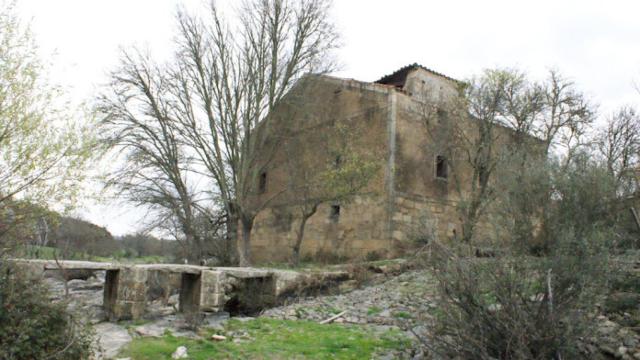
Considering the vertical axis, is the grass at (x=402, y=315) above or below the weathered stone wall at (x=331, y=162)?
below

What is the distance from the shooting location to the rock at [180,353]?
6961mm

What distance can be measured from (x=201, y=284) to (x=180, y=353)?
334 centimetres

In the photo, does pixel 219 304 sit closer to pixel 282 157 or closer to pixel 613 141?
pixel 282 157

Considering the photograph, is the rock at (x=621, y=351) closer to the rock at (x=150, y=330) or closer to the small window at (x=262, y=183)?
the rock at (x=150, y=330)

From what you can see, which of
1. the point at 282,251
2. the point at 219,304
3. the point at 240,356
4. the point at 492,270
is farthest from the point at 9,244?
the point at 282,251

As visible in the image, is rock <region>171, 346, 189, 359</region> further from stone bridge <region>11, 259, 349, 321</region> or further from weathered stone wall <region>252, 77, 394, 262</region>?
weathered stone wall <region>252, 77, 394, 262</region>

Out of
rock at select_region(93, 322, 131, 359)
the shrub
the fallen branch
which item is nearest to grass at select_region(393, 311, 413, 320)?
the fallen branch

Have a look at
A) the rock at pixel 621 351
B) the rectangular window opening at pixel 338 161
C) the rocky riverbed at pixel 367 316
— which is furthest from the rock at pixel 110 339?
the rectangular window opening at pixel 338 161

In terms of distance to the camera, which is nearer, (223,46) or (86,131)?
(86,131)

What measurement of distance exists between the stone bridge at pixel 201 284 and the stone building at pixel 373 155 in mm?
3280

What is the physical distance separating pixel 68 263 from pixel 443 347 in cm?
656

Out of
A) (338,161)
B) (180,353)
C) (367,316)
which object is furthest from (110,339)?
(338,161)

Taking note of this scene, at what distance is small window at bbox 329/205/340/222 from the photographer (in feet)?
56.3

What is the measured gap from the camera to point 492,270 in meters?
6.02
